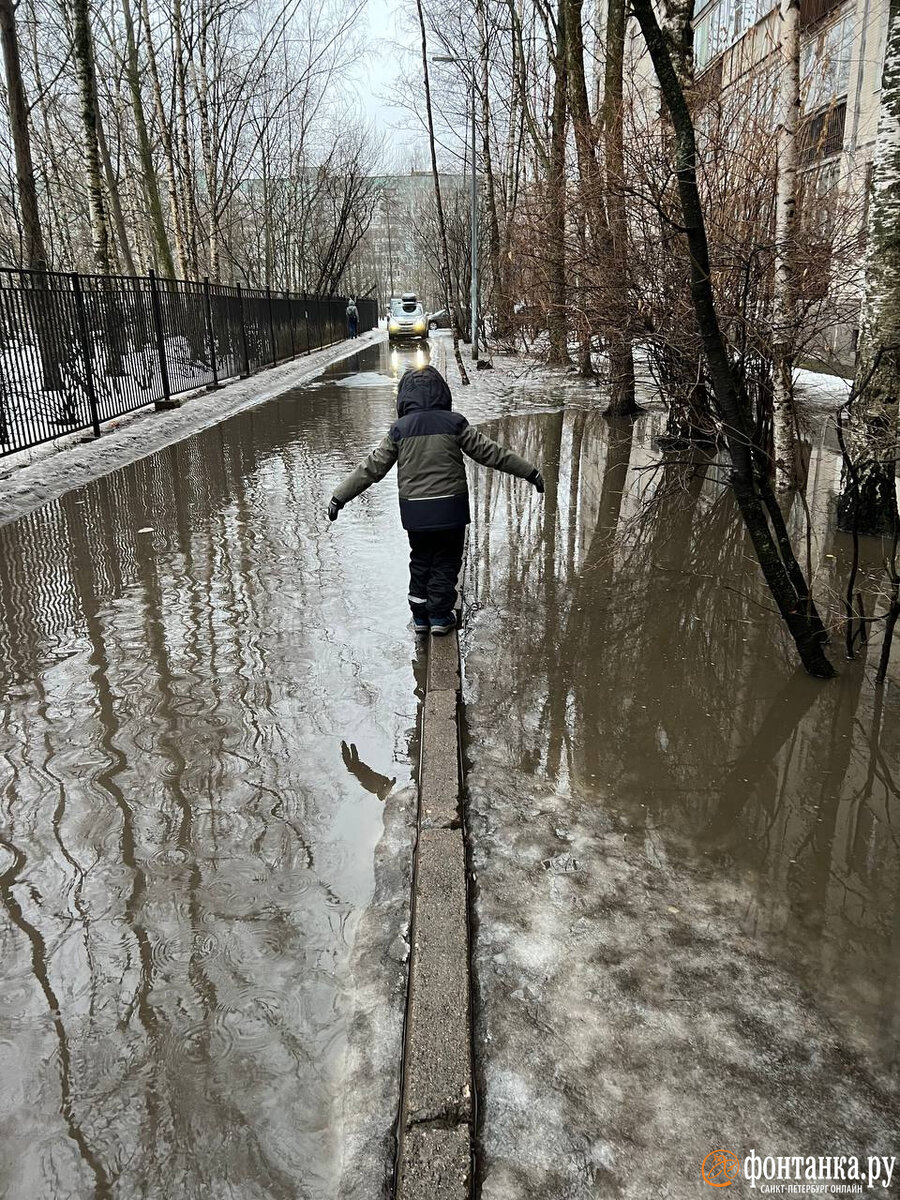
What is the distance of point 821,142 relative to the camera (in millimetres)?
8766

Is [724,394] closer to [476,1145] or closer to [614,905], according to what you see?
[614,905]

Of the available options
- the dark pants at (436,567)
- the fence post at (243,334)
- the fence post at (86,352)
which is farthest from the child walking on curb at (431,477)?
the fence post at (243,334)

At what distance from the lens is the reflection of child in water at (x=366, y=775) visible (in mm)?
3711

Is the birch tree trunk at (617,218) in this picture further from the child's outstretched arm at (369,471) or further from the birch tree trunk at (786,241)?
the child's outstretched arm at (369,471)

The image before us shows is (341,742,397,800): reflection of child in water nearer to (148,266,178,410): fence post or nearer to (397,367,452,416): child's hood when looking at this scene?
(397,367,452,416): child's hood

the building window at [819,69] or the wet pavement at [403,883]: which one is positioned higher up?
the building window at [819,69]

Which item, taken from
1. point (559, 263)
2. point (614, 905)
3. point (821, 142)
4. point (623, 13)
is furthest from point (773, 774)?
point (623, 13)

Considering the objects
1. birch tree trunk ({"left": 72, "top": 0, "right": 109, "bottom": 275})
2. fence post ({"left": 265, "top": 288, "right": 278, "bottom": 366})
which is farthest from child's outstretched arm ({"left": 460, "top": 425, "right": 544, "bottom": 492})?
fence post ({"left": 265, "top": 288, "right": 278, "bottom": 366})

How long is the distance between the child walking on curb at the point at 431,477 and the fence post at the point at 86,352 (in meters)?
8.42

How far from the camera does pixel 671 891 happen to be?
2.98 meters

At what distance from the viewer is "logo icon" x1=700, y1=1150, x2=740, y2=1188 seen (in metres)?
1.98

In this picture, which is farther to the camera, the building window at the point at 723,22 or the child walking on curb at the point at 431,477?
the building window at the point at 723,22

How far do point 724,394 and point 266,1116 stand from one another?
3579 mm

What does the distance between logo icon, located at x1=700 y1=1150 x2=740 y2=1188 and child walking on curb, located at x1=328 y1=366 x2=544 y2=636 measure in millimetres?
3470
